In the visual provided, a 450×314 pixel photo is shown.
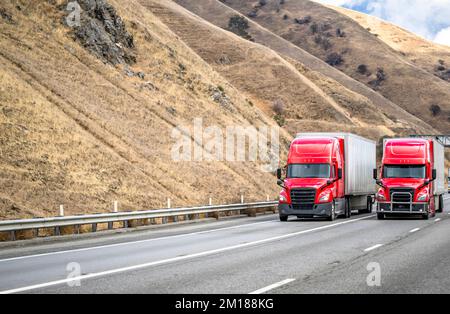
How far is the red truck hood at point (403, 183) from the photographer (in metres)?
29.6

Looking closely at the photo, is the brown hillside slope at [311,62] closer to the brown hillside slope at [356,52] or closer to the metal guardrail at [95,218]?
the brown hillside slope at [356,52]

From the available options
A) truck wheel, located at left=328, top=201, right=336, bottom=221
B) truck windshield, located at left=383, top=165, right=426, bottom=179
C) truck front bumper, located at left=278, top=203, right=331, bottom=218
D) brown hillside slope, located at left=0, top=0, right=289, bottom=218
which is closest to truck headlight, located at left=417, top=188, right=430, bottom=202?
truck windshield, located at left=383, top=165, right=426, bottom=179

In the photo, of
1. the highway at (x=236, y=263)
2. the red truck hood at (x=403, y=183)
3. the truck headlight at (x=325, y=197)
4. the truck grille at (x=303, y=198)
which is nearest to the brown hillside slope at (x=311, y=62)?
the red truck hood at (x=403, y=183)

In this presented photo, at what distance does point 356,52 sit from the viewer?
16550 cm

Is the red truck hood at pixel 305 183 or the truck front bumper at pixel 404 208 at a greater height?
the red truck hood at pixel 305 183

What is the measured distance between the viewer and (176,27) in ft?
357

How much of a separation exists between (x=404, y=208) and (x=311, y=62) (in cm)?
11524

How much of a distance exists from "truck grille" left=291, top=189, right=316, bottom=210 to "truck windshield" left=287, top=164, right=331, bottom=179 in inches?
41.7

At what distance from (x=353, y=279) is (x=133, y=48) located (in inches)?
2209

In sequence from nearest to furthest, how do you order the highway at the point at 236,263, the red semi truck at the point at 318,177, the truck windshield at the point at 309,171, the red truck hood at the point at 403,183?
1. the highway at the point at 236,263
2. the red semi truck at the point at 318,177
3. the truck windshield at the point at 309,171
4. the red truck hood at the point at 403,183

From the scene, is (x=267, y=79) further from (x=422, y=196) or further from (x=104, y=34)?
(x=422, y=196)

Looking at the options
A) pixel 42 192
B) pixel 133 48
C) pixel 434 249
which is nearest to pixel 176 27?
pixel 133 48

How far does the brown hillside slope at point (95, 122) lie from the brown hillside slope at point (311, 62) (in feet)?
186

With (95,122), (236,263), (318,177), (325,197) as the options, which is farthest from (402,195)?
(95,122)
